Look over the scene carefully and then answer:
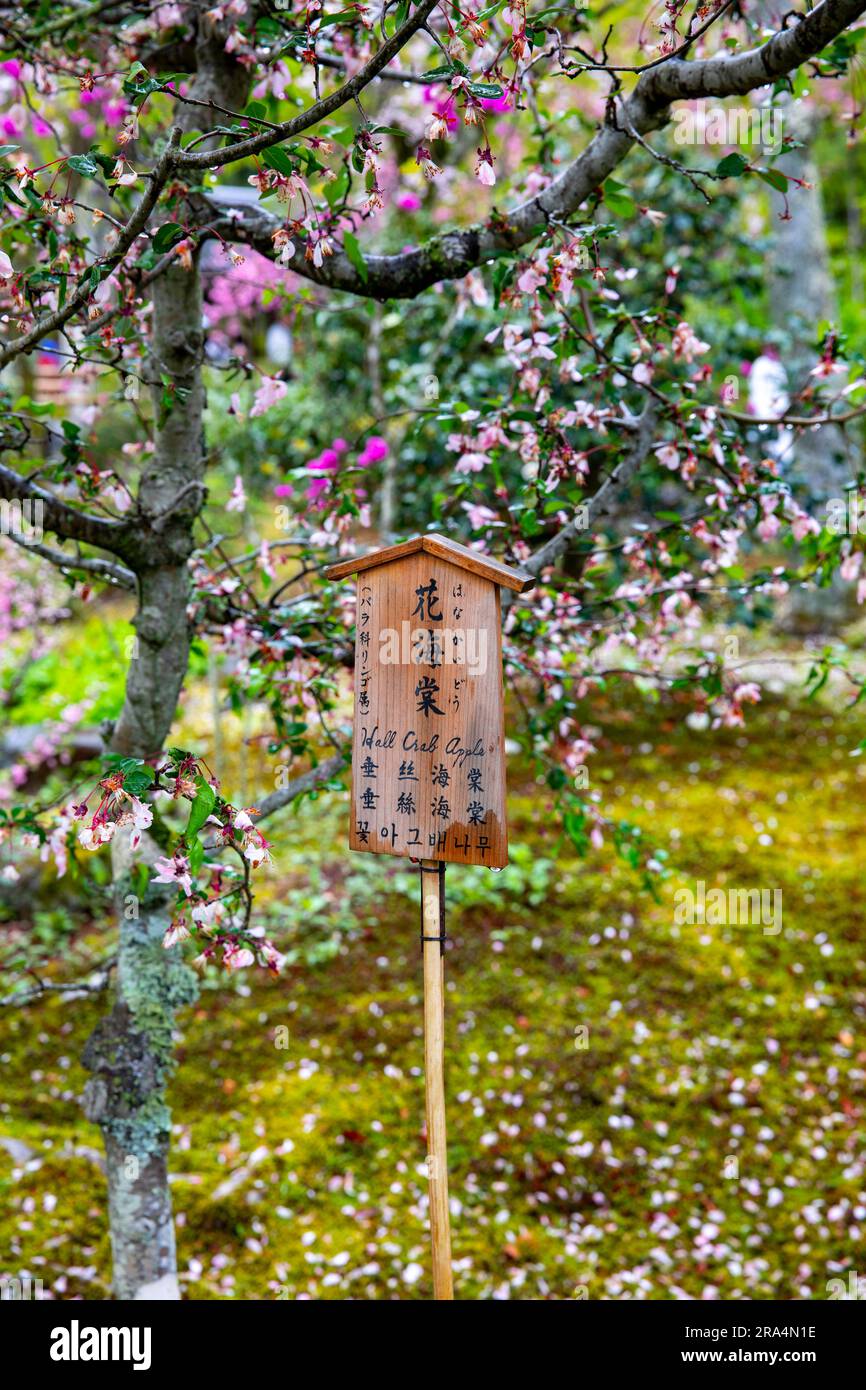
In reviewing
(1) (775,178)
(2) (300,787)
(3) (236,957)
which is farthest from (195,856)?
(1) (775,178)

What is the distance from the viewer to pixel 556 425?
231 centimetres

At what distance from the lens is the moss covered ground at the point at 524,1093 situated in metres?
2.91

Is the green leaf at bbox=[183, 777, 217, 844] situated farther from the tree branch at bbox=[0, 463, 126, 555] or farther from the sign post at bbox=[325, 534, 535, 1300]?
the tree branch at bbox=[0, 463, 126, 555]

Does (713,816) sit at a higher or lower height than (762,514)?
lower

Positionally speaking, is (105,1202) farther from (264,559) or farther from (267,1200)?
(264,559)

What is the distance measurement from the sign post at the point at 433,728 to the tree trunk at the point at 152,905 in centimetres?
71

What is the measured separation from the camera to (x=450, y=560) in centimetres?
174

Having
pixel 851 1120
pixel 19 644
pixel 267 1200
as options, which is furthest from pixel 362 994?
pixel 19 644

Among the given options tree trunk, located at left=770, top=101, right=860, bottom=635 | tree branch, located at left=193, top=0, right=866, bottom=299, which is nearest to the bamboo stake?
tree branch, located at left=193, top=0, right=866, bottom=299

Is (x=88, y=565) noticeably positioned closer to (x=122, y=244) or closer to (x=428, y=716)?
(x=122, y=244)

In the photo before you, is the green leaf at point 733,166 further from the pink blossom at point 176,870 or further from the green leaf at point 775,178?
the pink blossom at point 176,870

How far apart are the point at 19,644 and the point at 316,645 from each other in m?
5.19

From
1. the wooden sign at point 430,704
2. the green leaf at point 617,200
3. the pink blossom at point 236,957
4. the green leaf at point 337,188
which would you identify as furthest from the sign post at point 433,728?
the green leaf at point 617,200

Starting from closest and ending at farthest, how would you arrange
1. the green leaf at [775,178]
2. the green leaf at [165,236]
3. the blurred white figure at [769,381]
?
the green leaf at [165,236]
the green leaf at [775,178]
the blurred white figure at [769,381]
